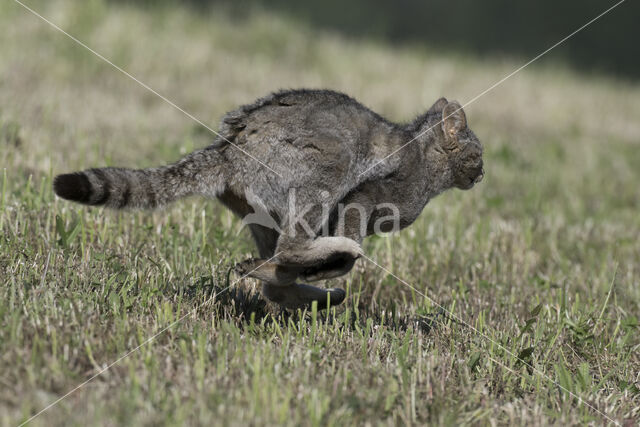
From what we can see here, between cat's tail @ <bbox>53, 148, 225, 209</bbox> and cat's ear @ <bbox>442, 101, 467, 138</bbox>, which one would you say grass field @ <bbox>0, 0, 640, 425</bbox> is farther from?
cat's ear @ <bbox>442, 101, 467, 138</bbox>

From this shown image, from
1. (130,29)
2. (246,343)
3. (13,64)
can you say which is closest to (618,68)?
(130,29)

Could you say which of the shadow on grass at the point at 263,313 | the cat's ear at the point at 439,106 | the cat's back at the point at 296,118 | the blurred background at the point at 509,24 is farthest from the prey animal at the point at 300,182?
the blurred background at the point at 509,24

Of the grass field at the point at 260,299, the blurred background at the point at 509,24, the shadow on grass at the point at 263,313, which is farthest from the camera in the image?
the blurred background at the point at 509,24

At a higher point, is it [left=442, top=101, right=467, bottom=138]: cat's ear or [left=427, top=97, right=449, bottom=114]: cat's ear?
[left=427, top=97, right=449, bottom=114]: cat's ear

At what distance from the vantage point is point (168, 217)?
16.5ft

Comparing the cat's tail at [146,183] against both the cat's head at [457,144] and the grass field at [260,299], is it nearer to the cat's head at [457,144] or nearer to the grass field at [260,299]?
the grass field at [260,299]

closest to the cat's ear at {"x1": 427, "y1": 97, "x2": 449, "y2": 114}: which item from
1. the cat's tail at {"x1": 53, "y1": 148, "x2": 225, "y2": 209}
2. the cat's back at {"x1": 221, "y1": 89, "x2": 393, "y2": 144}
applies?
the cat's back at {"x1": 221, "y1": 89, "x2": 393, "y2": 144}

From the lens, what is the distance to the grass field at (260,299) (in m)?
3.09

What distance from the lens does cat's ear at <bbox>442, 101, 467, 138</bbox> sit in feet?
14.7

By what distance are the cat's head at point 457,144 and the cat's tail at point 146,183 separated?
1.37m

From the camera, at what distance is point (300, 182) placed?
3.75m

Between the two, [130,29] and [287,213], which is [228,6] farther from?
[287,213]

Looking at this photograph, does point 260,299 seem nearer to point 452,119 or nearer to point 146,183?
point 146,183

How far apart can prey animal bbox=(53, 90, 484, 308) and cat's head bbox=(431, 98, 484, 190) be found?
370mm
